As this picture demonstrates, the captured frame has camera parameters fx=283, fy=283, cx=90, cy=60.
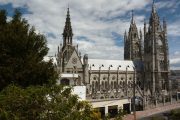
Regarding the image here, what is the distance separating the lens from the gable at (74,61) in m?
79.6

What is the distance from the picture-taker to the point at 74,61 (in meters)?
80.0

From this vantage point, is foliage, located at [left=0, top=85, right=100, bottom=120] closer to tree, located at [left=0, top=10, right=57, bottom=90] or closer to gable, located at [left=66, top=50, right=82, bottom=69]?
tree, located at [left=0, top=10, right=57, bottom=90]

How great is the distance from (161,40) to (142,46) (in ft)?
34.8

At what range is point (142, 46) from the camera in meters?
110

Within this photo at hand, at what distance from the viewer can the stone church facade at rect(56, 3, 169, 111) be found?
79688 mm

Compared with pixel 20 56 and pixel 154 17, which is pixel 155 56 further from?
pixel 20 56

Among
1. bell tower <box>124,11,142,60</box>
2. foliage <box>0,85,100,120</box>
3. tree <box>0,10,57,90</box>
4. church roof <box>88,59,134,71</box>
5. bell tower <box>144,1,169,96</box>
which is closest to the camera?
foliage <box>0,85,100,120</box>

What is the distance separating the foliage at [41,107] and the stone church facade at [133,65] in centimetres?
5675

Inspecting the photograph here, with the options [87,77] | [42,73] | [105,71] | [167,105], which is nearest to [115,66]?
[105,71]

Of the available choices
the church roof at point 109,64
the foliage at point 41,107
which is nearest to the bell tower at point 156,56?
the church roof at point 109,64

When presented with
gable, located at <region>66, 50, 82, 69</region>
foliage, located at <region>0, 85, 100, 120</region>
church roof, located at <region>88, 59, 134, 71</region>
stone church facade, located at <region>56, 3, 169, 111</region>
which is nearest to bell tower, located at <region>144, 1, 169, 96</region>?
stone church facade, located at <region>56, 3, 169, 111</region>

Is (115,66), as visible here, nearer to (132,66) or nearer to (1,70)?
(132,66)

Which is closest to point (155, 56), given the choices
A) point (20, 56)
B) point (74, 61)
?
point (74, 61)

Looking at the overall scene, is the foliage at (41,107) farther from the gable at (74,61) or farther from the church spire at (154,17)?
the church spire at (154,17)
